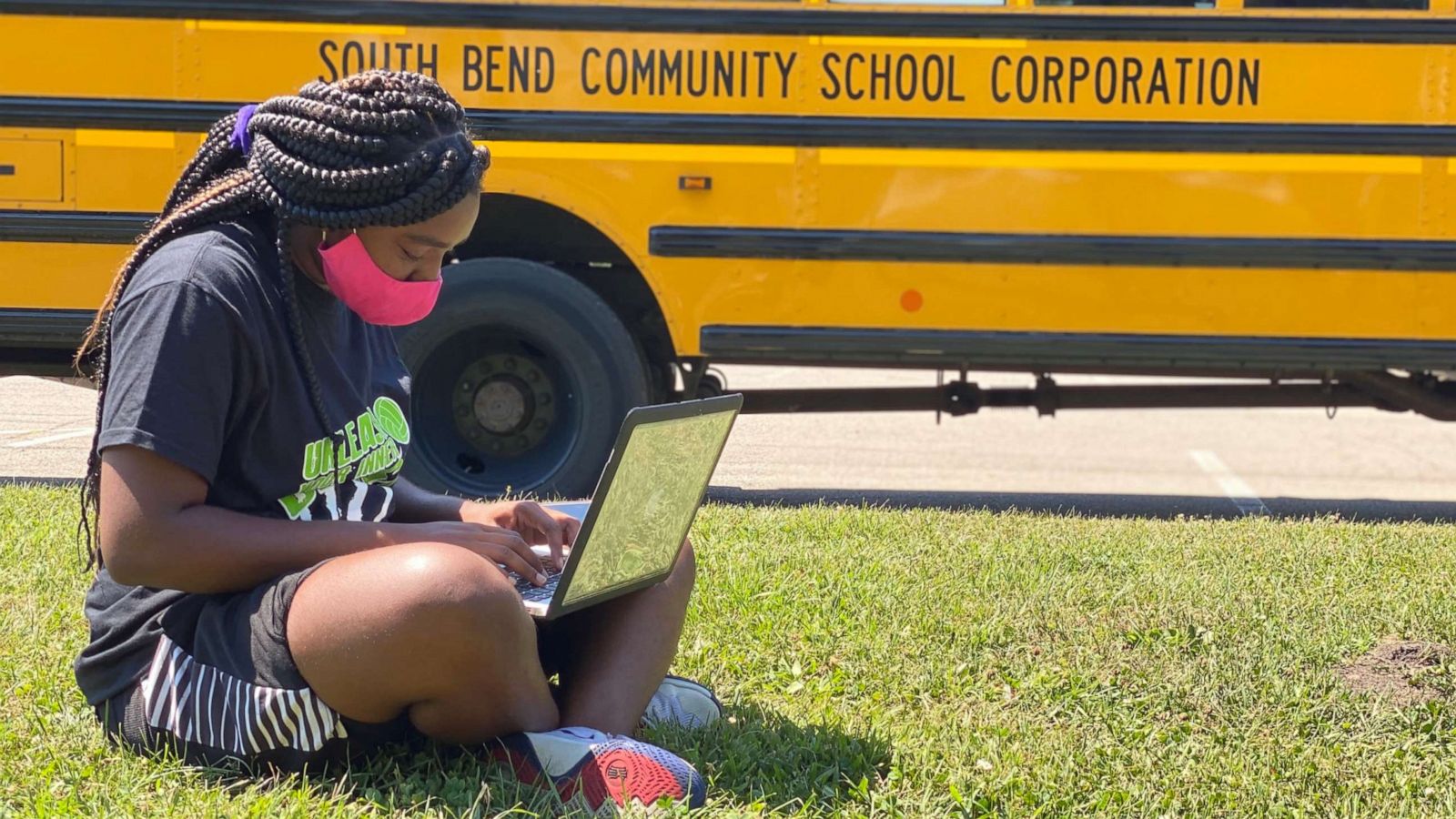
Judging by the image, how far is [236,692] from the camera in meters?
2.30

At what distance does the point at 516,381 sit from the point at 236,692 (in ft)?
12.2

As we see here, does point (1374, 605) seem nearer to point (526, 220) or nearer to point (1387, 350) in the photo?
point (1387, 350)

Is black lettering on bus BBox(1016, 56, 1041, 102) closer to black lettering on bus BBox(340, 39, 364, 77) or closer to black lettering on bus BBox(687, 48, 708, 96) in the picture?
black lettering on bus BBox(687, 48, 708, 96)

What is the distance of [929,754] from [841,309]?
3042 millimetres

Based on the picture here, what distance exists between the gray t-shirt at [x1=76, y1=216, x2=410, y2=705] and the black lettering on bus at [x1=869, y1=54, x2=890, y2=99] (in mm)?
3246

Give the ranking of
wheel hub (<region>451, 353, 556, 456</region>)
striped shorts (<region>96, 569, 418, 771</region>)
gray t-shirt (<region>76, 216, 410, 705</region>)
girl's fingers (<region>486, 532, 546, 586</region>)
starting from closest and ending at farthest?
gray t-shirt (<region>76, 216, 410, 705</region>) → striped shorts (<region>96, 569, 418, 771</region>) → girl's fingers (<region>486, 532, 546, 586</region>) → wheel hub (<region>451, 353, 556, 456</region>)

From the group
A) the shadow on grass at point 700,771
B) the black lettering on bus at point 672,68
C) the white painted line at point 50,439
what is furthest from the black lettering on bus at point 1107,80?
the white painted line at point 50,439

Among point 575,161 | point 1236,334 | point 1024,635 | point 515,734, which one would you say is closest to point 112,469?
point 515,734

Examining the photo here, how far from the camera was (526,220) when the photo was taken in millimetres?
5918

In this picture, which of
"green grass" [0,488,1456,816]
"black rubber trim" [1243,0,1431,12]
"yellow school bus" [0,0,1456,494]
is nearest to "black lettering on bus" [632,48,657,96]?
"yellow school bus" [0,0,1456,494]

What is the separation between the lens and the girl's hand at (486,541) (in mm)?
2342

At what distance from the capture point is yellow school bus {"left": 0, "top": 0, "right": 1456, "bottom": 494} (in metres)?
5.52

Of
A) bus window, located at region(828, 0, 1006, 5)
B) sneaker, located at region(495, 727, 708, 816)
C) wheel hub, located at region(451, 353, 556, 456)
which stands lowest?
wheel hub, located at region(451, 353, 556, 456)

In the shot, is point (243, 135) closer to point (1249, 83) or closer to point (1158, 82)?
point (1158, 82)
